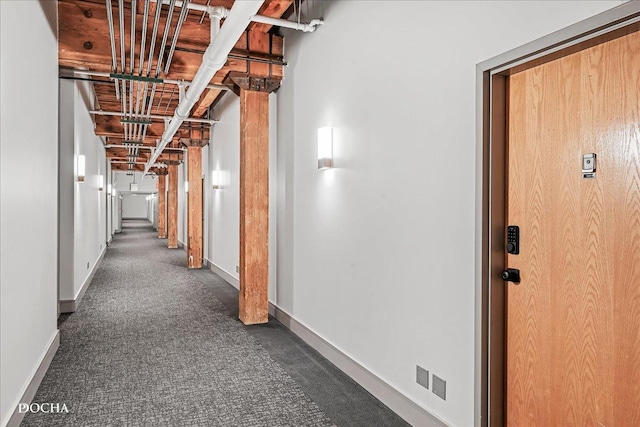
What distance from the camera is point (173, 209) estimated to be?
13.5 metres

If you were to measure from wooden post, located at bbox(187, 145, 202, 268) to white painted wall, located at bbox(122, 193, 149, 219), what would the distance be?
22816 millimetres

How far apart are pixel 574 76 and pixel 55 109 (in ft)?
13.3

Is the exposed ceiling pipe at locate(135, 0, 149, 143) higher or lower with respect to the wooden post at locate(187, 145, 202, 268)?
higher

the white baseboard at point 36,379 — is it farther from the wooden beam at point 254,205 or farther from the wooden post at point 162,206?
the wooden post at point 162,206

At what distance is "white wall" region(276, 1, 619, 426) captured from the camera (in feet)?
7.19

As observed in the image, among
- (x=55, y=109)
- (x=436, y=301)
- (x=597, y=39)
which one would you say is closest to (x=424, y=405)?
(x=436, y=301)

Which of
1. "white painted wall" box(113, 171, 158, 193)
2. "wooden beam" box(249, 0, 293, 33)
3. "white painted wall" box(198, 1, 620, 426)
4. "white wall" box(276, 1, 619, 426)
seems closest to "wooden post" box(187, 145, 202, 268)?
"white painted wall" box(198, 1, 620, 426)

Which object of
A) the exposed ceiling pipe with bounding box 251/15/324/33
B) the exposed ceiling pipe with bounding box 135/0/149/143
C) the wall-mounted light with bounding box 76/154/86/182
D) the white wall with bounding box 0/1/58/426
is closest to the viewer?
the white wall with bounding box 0/1/58/426

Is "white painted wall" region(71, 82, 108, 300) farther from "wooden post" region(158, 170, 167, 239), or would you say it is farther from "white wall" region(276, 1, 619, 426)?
"wooden post" region(158, 170, 167, 239)

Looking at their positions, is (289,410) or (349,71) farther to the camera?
(349,71)

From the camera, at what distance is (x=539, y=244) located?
1.95m

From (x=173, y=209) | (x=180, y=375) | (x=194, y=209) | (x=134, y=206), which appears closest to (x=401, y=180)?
(x=180, y=375)

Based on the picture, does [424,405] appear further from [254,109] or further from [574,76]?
[254,109]

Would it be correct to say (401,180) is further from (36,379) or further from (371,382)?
(36,379)
